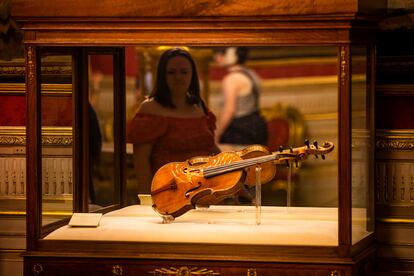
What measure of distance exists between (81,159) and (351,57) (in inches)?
57.4

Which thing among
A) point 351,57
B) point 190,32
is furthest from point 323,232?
point 190,32

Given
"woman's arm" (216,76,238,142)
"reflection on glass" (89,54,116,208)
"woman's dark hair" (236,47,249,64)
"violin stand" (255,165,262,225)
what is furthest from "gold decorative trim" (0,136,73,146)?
"woman's dark hair" (236,47,249,64)

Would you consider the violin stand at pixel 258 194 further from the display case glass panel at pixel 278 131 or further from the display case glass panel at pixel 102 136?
the display case glass panel at pixel 102 136

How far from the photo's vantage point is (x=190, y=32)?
4.44m

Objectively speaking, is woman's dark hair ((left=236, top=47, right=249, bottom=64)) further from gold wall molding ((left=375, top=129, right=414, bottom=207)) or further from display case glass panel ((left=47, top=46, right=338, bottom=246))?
gold wall molding ((left=375, top=129, right=414, bottom=207))

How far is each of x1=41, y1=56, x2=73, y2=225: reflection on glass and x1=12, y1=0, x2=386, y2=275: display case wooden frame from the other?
6cm

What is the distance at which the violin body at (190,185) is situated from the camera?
15.0 ft

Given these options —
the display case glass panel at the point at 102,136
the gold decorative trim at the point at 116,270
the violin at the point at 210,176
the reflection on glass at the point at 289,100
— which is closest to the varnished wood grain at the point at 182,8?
the reflection on glass at the point at 289,100

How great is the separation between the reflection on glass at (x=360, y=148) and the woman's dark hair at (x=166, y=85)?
85 cm

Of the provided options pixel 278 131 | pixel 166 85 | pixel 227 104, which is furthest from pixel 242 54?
pixel 166 85

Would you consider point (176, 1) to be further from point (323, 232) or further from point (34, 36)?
point (323, 232)

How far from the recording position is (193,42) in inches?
175

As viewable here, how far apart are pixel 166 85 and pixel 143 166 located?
16.2 inches

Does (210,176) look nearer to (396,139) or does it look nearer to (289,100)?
(396,139)
